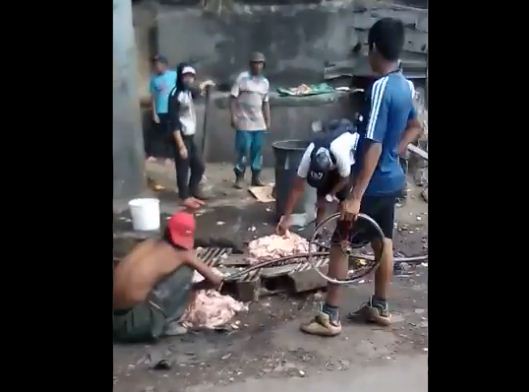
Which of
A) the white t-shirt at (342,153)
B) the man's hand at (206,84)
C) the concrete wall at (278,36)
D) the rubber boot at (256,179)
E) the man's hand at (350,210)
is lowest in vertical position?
the man's hand at (350,210)

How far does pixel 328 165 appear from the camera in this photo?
5.89 ft

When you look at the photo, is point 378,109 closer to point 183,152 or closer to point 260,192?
point 260,192

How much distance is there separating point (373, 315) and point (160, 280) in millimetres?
405

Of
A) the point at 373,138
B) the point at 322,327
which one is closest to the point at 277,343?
the point at 322,327

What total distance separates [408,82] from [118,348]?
0.73 m

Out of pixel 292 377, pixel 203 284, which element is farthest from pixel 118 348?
pixel 292 377

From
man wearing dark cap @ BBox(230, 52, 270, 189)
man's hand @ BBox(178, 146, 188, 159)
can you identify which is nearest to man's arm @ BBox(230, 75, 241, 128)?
A: man wearing dark cap @ BBox(230, 52, 270, 189)

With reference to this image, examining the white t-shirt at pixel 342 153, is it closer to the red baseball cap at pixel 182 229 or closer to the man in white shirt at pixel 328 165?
the man in white shirt at pixel 328 165

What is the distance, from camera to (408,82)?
5.85ft

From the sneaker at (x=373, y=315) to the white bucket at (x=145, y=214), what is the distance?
407mm

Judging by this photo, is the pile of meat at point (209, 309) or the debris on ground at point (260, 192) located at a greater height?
the debris on ground at point (260, 192)

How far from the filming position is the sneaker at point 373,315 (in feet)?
5.90

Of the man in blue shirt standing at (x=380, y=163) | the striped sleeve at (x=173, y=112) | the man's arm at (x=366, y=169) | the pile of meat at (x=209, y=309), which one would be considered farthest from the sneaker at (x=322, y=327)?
the striped sleeve at (x=173, y=112)
